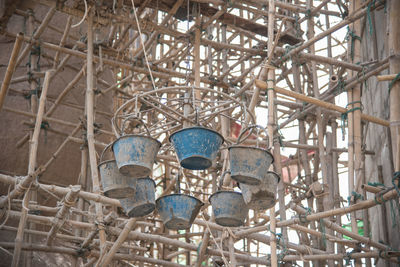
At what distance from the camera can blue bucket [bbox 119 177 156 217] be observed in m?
5.18

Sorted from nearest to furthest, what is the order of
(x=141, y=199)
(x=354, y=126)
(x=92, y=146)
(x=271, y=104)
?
(x=141, y=199) < (x=271, y=104) < (x=354, y=126) < (x=92, y=146)

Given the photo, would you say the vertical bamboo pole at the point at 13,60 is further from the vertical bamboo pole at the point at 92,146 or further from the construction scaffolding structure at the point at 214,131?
the vertical bamboo pole at the point at 92,146

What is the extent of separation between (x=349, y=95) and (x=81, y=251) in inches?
140

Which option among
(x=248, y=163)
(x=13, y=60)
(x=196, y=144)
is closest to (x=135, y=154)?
(x=196, y=144)

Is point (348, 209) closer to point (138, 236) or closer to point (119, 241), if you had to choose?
point (119, 241)

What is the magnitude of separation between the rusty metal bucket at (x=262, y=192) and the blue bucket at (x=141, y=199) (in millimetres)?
696

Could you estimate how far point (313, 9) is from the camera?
30.3ft

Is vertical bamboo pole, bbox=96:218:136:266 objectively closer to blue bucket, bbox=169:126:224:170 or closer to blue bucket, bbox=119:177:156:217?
blue bucket, bbox=119:177:156:217

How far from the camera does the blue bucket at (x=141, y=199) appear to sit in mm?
5180

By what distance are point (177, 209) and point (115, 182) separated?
1.78ft

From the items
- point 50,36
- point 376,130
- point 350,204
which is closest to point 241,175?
point 350,204

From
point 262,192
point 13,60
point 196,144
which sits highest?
point 13,60

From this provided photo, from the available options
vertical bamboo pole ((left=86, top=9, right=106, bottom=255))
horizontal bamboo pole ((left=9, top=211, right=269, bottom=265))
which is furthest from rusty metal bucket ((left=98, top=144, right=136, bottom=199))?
horizontal bamboo pole ((left=9, top=211, right=269, bottom=265))

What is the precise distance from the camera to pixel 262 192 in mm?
5078
